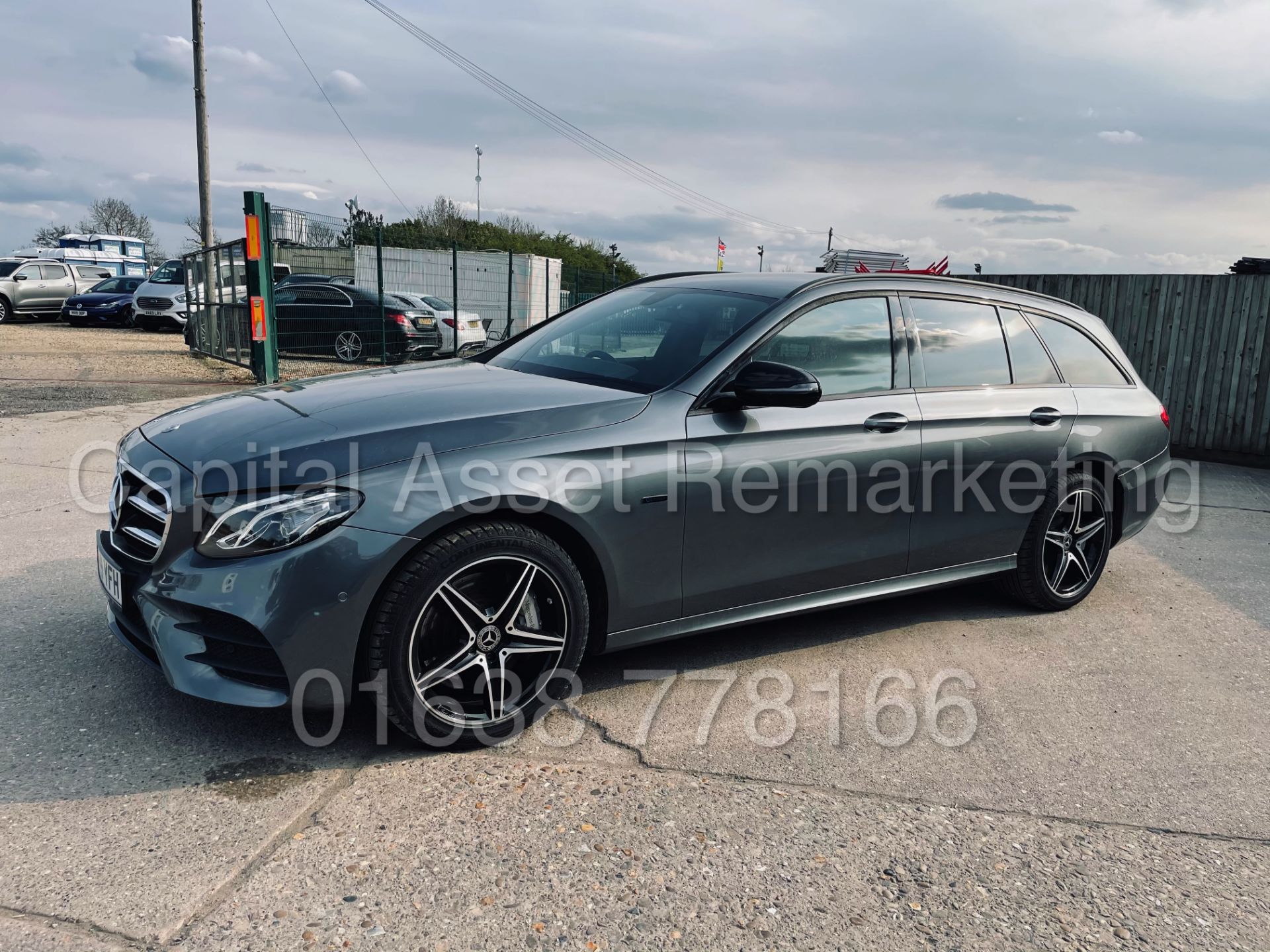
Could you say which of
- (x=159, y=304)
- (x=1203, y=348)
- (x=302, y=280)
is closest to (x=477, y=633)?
(x=1203, y=348)

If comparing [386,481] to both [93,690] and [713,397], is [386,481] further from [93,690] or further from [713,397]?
[93,690]

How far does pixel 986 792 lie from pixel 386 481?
6.98 feet

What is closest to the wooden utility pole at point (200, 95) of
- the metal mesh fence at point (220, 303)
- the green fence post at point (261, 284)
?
the metal mesh fence at point (220, 303)

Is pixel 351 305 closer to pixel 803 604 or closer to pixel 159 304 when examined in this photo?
pixel 159 304

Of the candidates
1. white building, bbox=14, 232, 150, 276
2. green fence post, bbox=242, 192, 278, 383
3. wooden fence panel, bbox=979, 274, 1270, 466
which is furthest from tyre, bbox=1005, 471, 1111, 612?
white building, bbox=14, 232, 150, 276

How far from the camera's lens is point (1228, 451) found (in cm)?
1061

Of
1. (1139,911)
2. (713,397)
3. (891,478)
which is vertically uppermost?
(713,397)

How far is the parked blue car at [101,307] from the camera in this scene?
2633cm

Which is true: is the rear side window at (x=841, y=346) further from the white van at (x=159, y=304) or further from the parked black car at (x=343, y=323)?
the white van at (x=159, y=304)

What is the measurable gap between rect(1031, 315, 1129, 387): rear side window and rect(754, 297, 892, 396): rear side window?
3.85 feet

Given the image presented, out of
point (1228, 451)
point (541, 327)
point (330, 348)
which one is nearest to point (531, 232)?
point (330, 348)

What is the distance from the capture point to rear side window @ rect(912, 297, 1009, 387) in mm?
4367

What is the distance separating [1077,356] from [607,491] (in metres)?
2.98

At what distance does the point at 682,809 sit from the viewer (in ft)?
9.62
